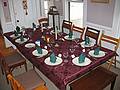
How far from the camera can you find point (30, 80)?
2.37 metres

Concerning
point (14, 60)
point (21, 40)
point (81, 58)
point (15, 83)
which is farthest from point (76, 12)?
point (15, 83)

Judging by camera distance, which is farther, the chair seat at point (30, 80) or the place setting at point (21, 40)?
the place setting at point (21, 40)

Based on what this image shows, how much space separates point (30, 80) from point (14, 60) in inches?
30.0

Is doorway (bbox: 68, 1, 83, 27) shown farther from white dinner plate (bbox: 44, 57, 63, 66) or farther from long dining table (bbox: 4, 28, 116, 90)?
white dinner plate (bbox: 44, 57, 63, 66)

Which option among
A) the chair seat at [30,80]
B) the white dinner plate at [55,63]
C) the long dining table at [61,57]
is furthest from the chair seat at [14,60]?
the white dinner plate at [55,63]

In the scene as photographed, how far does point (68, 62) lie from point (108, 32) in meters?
1.76

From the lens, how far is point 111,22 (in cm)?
345

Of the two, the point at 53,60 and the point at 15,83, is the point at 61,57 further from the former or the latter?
the point at 15,83

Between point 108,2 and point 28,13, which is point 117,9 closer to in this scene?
point 108,2

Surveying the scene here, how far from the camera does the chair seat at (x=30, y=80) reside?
89.2 inches

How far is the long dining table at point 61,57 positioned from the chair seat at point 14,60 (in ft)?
0.98

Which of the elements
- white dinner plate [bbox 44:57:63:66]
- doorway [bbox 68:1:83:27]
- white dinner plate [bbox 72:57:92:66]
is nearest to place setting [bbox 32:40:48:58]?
white dinner plate [bbox 44:57:63:66]

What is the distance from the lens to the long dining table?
1.99 m

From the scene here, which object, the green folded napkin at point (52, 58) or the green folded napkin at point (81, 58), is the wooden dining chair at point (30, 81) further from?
the green folded napkin at point (81, 58)
